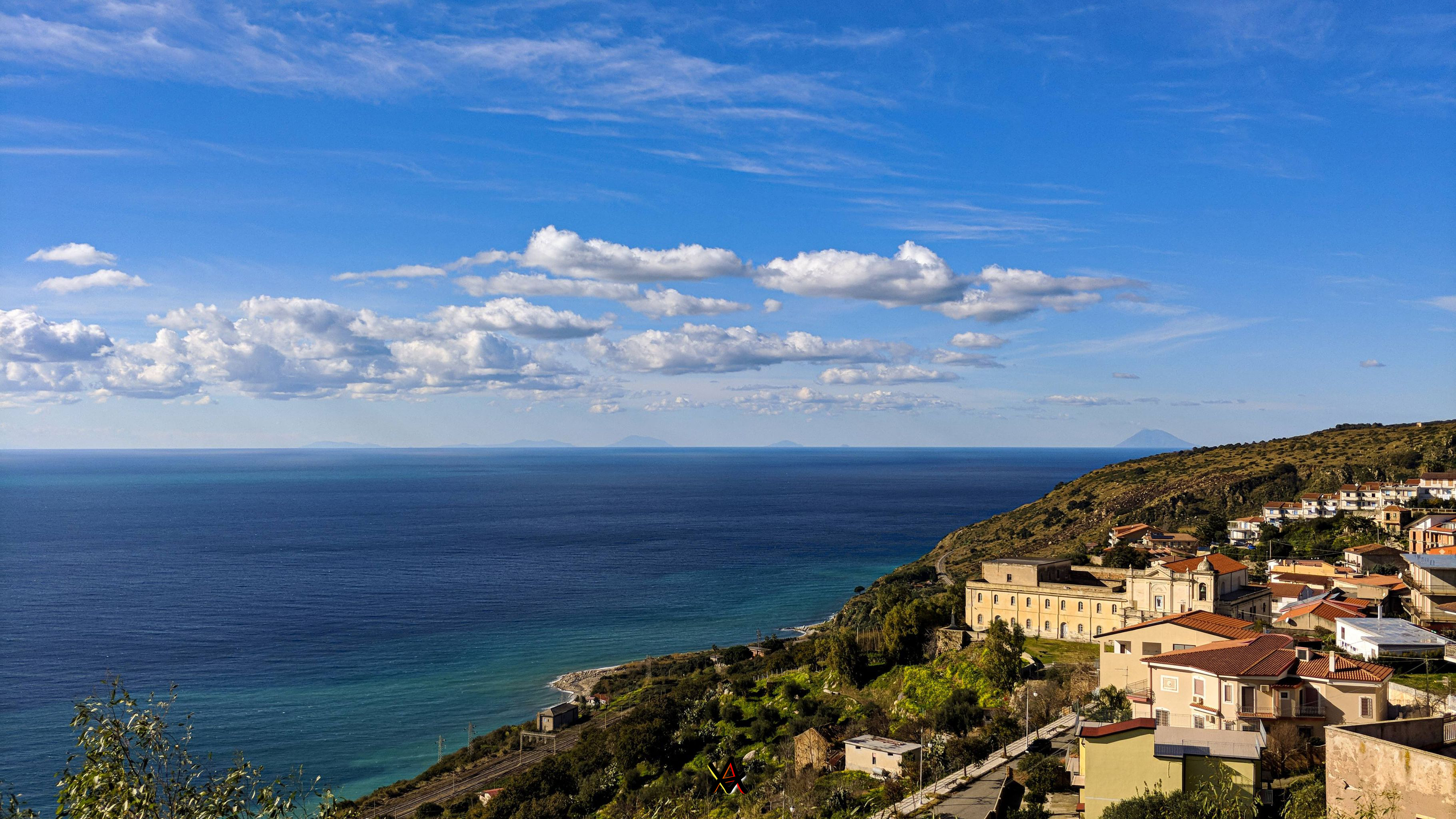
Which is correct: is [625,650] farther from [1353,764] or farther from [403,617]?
→ [1353,764]

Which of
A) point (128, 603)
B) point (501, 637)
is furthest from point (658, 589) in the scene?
point (128, 603)

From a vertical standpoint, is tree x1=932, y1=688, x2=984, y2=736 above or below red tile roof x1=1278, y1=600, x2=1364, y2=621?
below

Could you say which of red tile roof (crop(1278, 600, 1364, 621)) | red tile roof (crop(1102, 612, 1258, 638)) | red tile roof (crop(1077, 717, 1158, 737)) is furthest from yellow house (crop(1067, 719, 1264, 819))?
red tile roof (crop(1278, 600, 1364, 621))

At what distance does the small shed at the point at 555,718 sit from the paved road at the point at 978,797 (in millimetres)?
29291

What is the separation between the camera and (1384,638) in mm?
32219

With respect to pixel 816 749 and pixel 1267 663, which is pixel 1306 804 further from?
pixel 816 749

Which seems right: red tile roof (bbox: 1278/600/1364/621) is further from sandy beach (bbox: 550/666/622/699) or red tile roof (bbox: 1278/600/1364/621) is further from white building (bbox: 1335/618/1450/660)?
sandy beach (bbox: 550/666/622/699)

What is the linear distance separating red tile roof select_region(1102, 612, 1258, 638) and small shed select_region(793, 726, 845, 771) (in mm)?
12033

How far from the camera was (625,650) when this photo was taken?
71562 mm

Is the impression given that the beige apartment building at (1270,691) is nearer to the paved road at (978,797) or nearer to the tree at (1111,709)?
the tree at (1111,709)

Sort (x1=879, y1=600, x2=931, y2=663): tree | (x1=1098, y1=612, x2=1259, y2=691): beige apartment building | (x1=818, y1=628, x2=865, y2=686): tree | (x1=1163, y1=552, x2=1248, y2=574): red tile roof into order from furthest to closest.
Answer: (x1=879, y1=600, x2=931, y2=663): tree < (x1=818, y1=628, x2=865, y2=686): tree < (x1=1163, y1=552, x2=1248, y2=574): red tile roof < (x1=1098, y1=612, x2=1259, y2=691): beige apartment building

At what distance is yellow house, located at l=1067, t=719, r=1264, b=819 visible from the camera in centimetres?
1994

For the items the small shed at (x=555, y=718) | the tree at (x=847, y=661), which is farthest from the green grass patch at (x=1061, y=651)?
the small shed at (x=555, y=718)

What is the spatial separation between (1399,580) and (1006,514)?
77736 millimetres
